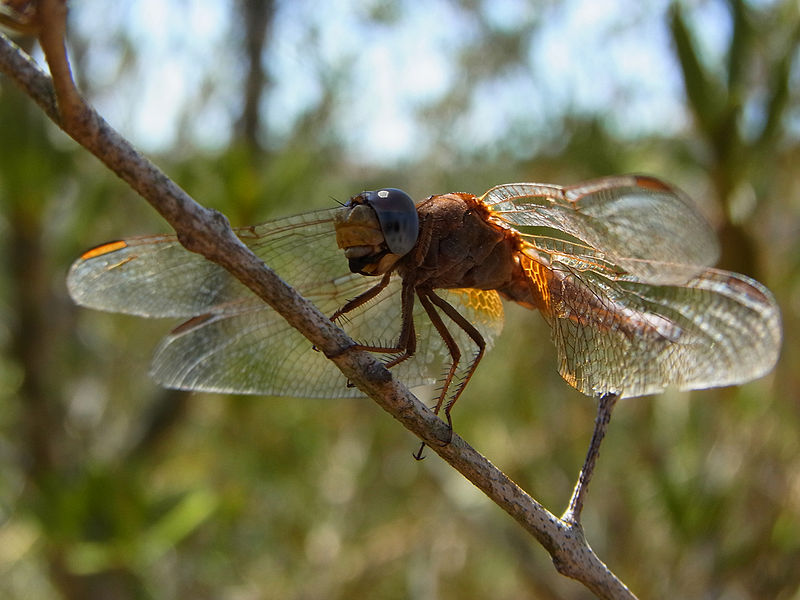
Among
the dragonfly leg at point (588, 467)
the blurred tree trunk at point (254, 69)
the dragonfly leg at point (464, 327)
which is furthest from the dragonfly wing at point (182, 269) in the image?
the blurred tree trunk at point (254, 69)

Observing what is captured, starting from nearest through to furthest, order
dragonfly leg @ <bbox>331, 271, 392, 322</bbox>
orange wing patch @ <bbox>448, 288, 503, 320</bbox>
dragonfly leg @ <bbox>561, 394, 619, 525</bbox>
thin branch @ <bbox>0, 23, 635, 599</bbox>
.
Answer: thin branch @ <bbox>0, 23, 635, 599</bbox>, dragonfly leg @ <bbox>561, 394, 619, 525</bbox>, dragonfly leg @ <bbox>331, 271, 392, 322</bbox>, orange wing patch @ <bbox>448, 288, 503, 320</bbox>

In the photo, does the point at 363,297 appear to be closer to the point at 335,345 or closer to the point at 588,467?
the point at 335,345

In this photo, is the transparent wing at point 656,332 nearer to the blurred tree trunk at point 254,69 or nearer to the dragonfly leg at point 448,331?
the dragonfly leg at point 448,331

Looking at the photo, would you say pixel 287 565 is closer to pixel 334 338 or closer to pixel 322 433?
pixel 322 433

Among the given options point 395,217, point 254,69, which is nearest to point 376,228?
point 395,217

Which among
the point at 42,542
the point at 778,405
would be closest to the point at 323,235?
the point at 42,542

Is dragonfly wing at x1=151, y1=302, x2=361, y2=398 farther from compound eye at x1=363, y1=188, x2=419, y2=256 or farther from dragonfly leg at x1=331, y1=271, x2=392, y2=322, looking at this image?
compound eye at x1=363, y1=188, x2=419, y2=256

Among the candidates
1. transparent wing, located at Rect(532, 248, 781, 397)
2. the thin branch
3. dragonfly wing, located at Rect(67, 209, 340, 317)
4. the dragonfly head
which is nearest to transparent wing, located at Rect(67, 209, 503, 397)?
dragonfly wing, located at Rect(67, 209, 340, 317)
